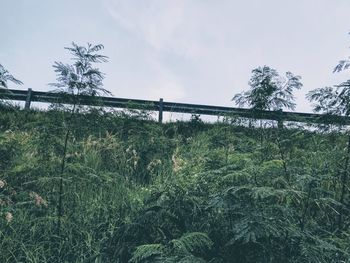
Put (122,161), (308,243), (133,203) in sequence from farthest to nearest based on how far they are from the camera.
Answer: (122,161) < (133,203) < (308,243)

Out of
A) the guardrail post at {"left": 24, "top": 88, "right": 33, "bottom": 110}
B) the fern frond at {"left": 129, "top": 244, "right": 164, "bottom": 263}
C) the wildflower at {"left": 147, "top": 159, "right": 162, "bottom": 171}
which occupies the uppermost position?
the guardrail post at {"left": 24, "top": 88, "right": 33, "bottom": 110}

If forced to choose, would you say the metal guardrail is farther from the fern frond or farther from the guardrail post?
the fern frond

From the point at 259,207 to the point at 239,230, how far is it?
25.9 inches

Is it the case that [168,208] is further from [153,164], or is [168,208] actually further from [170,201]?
[153,164]

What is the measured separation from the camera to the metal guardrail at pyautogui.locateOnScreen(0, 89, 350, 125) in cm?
555

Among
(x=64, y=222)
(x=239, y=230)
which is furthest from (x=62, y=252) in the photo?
(x=239, y=230)

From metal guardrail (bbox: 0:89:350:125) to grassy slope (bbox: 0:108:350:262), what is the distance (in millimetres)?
232

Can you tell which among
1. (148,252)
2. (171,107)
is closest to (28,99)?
(171,107)

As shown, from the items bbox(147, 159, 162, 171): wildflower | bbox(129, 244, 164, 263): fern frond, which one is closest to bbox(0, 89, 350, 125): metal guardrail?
bbox(147, 159, 162, 171): wildflower

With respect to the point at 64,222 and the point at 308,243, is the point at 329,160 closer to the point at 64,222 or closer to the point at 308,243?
the point at 308,243

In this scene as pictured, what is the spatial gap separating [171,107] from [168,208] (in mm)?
8701

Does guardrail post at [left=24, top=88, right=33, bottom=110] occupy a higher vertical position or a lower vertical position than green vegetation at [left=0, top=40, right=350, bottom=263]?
higher

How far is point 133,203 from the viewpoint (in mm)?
6191

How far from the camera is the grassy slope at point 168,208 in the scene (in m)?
4.08
